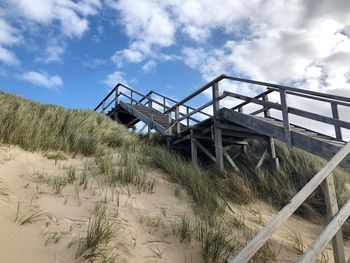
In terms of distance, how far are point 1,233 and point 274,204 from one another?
5682mm

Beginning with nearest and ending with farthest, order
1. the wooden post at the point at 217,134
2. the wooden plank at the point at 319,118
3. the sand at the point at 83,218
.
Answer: the sand at the point at 83,218
the wooden plank at the point at 319,118
the wooden post at the point at 217,134

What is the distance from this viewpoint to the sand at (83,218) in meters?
3.90

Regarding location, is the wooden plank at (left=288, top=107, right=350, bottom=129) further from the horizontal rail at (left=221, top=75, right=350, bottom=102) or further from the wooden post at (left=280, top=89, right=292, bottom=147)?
the horizontal rail at (left=221, top=75, right=350, bottom=102)

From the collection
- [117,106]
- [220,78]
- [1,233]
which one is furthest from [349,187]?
[117,106]

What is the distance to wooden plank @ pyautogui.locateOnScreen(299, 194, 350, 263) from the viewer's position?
111 inches

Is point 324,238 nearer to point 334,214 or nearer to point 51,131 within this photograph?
point 334,214

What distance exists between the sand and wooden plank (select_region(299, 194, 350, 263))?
166 cm

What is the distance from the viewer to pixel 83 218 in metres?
4.62

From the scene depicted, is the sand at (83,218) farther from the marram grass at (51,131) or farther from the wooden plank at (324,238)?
the wooden plank at (324,238)

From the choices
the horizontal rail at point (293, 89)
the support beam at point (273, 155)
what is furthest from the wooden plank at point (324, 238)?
the support beam at point (273, 155)

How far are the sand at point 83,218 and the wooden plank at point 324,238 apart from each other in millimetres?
1661

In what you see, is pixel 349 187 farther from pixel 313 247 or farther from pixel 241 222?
pixel 313 247

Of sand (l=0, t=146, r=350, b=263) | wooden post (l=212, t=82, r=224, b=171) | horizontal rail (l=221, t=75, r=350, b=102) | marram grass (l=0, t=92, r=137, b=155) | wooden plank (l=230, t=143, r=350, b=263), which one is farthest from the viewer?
wooden post (l=212, t=82, r=224, b=171)

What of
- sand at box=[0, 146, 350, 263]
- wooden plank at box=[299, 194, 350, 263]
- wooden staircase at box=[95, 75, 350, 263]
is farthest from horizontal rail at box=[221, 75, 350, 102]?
wooden plank at box=[299, 194, 350, 263]
